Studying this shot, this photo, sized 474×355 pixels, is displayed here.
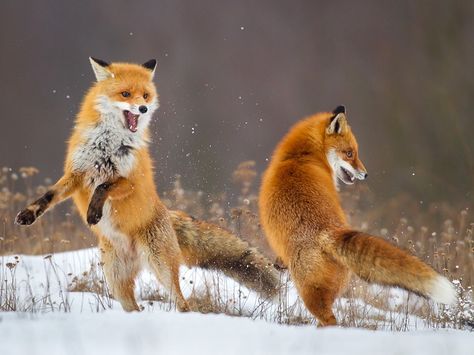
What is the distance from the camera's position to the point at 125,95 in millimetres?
5266

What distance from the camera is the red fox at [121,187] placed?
5070 millimetres

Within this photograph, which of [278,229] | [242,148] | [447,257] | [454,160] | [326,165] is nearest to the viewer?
[278,229]

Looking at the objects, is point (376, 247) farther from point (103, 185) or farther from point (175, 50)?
point (175, 50)

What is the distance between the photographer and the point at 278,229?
4.77m

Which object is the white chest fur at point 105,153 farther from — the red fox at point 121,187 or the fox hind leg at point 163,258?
the fox hind leg at point 163,258

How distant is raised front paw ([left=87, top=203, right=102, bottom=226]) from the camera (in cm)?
479

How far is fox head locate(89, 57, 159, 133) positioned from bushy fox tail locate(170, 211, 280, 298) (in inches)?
40.8

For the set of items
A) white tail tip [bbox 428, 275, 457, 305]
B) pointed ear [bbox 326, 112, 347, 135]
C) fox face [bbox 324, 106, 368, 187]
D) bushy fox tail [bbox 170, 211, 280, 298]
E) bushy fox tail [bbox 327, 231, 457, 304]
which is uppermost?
pointed ear [bbox 326, 112, 347, 135]

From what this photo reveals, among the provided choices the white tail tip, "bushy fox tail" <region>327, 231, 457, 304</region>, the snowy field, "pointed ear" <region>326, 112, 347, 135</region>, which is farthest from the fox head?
the white tail tip

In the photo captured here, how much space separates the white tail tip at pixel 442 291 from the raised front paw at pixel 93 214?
2.43m

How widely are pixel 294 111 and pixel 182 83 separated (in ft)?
10.4

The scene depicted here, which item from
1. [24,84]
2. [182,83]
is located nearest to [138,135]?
[182,83]

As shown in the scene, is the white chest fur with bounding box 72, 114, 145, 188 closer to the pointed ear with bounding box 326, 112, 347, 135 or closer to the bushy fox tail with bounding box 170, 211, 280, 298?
the bushy fox tail with bounding box 170, 211, 280, 298

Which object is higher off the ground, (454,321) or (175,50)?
(175,50)
